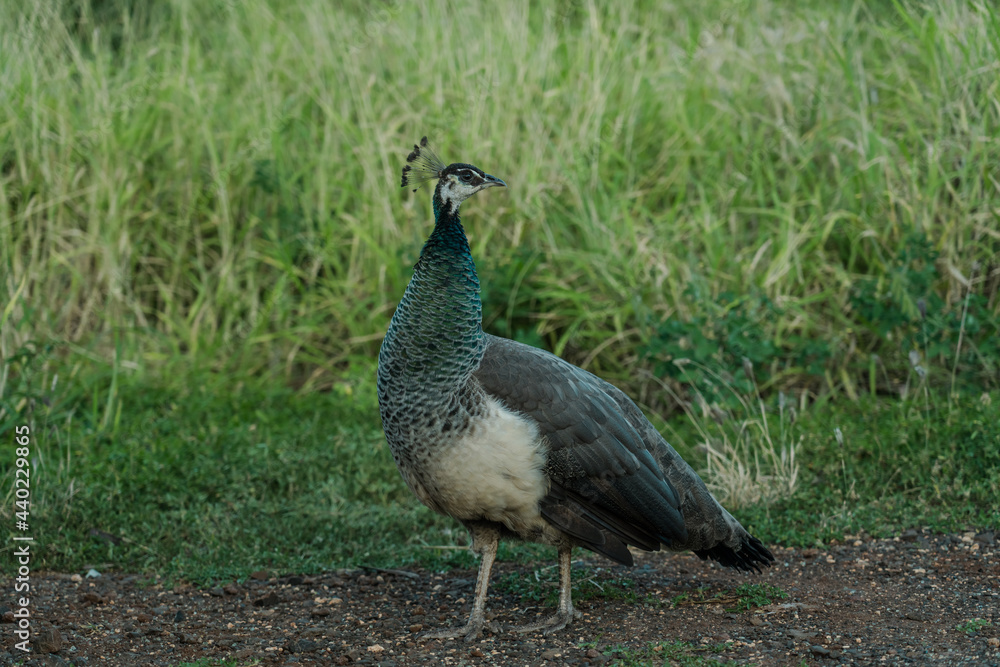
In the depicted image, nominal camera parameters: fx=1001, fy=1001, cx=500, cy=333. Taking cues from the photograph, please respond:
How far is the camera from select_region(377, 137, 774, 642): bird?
137 inches

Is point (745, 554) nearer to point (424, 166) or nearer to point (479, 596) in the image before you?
point (479, 596)

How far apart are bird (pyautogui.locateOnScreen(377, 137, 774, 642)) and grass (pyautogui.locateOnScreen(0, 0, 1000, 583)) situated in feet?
2.87

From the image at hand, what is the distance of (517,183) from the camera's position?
6.77 meters

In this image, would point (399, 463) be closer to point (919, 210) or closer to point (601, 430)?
point (601, 430)

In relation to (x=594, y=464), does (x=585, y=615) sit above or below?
below

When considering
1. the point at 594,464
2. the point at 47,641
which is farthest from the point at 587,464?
the point at 47,641

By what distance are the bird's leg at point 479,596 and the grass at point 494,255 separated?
2.51 feet

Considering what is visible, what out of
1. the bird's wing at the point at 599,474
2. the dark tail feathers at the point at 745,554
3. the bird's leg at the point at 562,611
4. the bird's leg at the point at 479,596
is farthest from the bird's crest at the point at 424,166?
the dark tail feathers at the point at 745,554

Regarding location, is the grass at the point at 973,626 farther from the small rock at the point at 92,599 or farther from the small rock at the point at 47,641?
the small rock at the point at 92,599

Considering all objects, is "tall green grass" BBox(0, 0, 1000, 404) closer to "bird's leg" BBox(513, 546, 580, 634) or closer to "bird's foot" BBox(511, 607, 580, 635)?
"bird's leg" BBox(513, 546, 580, 634)

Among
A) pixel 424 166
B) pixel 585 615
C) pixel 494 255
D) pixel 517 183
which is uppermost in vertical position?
pixel 424 166

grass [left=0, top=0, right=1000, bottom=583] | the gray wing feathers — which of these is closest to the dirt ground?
grass [left=0, top=0, right=1000, bottom=583]

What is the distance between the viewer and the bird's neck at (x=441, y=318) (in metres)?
3.59

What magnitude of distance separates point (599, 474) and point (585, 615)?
1.96ft
